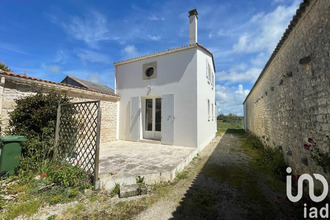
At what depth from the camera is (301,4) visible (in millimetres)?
3127

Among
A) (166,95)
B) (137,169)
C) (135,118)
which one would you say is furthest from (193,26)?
(137,169)

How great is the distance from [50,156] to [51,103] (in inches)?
75.0

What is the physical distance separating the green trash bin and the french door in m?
6.09

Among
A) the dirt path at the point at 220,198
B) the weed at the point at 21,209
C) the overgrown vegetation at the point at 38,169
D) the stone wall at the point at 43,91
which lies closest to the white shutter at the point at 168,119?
the dirt path at the point at 220,198

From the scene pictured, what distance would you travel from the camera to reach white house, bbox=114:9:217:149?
25.5 feet

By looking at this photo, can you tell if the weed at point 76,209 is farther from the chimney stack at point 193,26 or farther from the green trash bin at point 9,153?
the chimney stack at point 193,26

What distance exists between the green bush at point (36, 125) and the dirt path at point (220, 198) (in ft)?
13.6

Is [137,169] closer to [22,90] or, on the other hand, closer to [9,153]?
[9,153]

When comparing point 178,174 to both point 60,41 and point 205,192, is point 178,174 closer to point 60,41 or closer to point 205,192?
point 205,192

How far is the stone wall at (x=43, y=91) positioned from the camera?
189 inches

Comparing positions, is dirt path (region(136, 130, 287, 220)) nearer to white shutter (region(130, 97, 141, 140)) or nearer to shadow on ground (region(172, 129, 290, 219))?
shadow on ground (region(172, 129, 290, 219))

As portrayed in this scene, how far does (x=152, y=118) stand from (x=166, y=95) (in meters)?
1.94

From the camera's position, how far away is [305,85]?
344 centimetres

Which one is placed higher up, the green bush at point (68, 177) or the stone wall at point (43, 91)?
the stone wall at point (43, 91)
